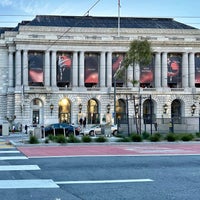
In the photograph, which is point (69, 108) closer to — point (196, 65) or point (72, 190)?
point (196, 65)

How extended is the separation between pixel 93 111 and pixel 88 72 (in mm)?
6665

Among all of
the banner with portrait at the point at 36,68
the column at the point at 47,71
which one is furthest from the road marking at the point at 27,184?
the column at the point at 47,71

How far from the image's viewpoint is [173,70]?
7281 cm

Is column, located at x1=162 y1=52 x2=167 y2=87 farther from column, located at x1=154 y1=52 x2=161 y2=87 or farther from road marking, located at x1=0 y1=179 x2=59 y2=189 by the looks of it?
road marking, located at x1=0 y1=179 x2=59 y2=189

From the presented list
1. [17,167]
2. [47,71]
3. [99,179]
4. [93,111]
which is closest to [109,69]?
[93,111]

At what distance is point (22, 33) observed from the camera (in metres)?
68.9

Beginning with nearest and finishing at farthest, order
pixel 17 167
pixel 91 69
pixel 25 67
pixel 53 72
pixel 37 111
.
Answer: pixel 17 167, pixel 25 67, pixel 37 111, pixel 53 72, pixel 91 69

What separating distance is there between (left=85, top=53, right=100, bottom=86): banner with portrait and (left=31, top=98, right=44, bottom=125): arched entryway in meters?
8.64

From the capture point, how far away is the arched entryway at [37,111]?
68.3 m

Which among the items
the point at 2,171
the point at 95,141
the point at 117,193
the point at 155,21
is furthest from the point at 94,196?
the point at 155,21

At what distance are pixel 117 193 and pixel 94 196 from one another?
0.56 m

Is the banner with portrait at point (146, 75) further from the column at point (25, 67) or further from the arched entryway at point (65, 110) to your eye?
the column at point (25, 67)

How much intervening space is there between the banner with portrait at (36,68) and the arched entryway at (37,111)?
3057 mm

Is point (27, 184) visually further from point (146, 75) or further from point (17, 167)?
point (146, 75)
